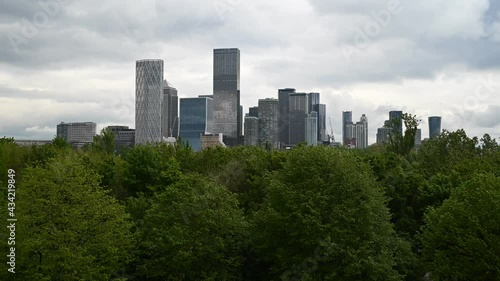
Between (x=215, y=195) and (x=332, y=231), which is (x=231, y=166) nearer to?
(x=215, y=195)

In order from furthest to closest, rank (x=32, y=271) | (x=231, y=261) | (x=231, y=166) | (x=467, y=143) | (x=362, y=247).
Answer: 1. (x=467, y=143)
2. (x=231, y=166)
3. (x=231, y=261)
4. (x=362, y=247)
5. (x=32, y=271)

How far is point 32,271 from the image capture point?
117ft

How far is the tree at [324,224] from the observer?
3894cm

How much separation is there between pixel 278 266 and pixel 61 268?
14864 mm

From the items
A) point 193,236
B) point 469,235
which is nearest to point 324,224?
point 193,236

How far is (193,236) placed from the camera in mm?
41469

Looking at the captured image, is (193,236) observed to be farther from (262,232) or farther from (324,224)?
(324,224)

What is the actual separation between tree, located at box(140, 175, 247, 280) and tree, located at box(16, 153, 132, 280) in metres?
2.58

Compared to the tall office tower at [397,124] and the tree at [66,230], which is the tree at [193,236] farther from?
the tall office tower at [397,124]

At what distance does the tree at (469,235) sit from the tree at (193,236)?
13545mm

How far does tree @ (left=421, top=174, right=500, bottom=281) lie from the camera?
37.1 m

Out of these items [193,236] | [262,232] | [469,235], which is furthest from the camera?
[262,232]

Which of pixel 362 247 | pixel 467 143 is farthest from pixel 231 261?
pixel 467 143

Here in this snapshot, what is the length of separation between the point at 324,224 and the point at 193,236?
29.6ft
